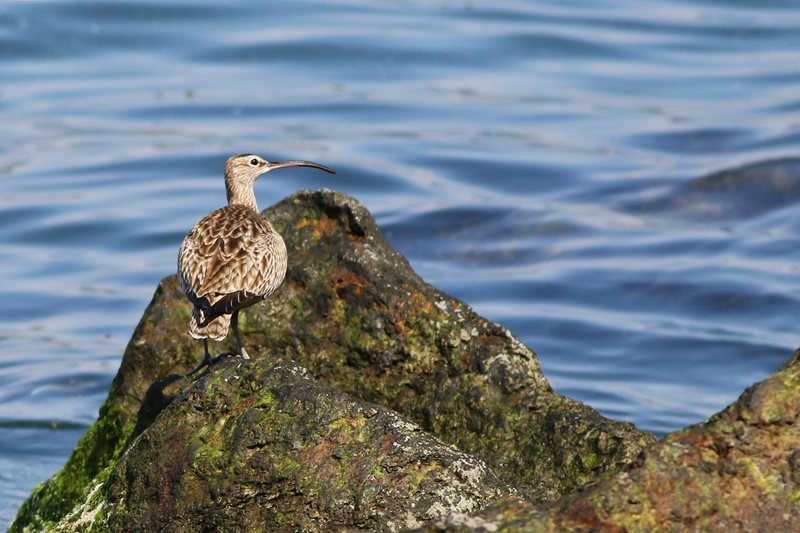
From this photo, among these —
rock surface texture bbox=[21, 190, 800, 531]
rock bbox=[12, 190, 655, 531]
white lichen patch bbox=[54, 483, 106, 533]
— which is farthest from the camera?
white lichen patch bbox=[54, 483, 106, 533]

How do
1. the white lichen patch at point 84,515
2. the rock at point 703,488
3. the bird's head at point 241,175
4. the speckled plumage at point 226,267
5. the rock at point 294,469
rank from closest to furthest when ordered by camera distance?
the rock at point 703,488, the rock at point 294,469, the white lichen patch at point 84,515, the speckled plumage at point 226,267, the bird's head at point 241,175

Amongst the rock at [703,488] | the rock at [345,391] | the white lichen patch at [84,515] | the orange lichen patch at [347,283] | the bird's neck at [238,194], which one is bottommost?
the rock at [703,488]

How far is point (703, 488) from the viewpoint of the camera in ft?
13.8

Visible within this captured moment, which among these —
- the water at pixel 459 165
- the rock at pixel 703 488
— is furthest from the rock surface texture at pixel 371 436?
the water at pixel 459 165

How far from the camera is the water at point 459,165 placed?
1423cm

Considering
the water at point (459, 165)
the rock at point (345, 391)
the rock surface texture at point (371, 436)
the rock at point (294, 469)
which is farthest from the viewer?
the water at point (459, 165)

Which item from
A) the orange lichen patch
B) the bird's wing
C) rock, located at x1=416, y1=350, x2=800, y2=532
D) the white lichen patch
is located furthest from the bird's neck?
rock, located at x1=416, y1=350, x2=800, y2=532

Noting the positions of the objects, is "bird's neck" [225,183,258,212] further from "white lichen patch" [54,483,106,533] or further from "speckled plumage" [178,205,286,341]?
"white lichen patch" [54,483,106,533]

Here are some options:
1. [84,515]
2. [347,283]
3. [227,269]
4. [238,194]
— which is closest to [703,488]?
[84,515]

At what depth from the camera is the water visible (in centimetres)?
1423

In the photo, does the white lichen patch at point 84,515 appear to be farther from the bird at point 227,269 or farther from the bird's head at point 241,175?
the bird's head at point 241,175

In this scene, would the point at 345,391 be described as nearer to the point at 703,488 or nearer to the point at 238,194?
the point at 238,194

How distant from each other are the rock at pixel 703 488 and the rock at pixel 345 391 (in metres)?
1.06

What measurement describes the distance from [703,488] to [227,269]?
3311 mm
